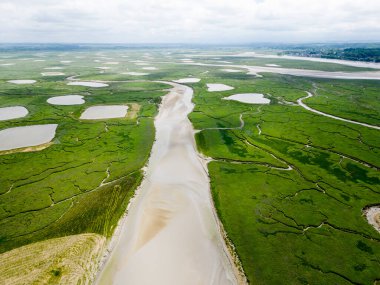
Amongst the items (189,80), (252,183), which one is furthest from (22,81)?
(252,183)

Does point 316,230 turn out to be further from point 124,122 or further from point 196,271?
point 124,122

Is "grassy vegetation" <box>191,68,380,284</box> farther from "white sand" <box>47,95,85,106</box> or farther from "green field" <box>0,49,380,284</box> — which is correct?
"white sand" <box>47,95,85,106</box>

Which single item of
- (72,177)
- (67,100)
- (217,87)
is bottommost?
(67,100)

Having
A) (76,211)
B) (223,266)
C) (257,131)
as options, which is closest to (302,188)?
(223,266)

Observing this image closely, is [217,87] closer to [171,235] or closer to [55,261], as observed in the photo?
[171,235]

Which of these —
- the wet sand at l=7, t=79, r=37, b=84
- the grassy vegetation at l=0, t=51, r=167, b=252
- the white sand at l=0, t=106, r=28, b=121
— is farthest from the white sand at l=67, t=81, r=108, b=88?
the grassy vegetation at l=0, t=51, r=167, b=252
